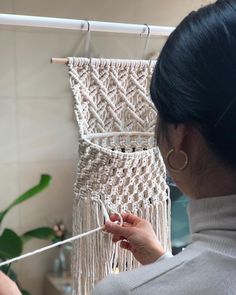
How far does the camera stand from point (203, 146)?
0.49 metres

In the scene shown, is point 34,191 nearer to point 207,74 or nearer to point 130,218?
point 130,218

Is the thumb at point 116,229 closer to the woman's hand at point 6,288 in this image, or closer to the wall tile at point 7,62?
the woman's hand at point 6,288

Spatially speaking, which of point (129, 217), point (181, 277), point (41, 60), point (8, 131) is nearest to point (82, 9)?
point (41, 60)

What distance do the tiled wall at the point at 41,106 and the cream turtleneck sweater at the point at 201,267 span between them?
102 centimetres

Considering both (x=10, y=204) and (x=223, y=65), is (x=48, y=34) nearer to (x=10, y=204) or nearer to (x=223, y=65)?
(x=10, y=204)

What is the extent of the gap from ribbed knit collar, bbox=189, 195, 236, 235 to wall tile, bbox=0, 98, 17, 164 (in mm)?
1032

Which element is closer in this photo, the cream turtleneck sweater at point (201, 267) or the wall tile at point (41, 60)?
the cream turtleneck sweater at point (201, 267)

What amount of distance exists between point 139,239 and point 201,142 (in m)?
0.39

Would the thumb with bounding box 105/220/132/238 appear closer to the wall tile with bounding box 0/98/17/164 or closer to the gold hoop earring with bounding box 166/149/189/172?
the gold hoop earring with bounding box 166/149/189/172

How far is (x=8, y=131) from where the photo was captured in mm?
1458

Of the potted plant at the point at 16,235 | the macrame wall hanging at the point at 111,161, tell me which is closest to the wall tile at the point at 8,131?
the potted plant at the point at 16,235

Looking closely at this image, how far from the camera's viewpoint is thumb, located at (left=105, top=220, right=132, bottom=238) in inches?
32.5

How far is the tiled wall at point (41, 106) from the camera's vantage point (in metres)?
1.44

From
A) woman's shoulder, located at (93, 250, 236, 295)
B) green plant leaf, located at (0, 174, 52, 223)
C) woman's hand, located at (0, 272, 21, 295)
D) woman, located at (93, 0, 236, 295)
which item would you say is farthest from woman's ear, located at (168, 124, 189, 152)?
green plant leaf, located at (0, 174, 52, 223)
